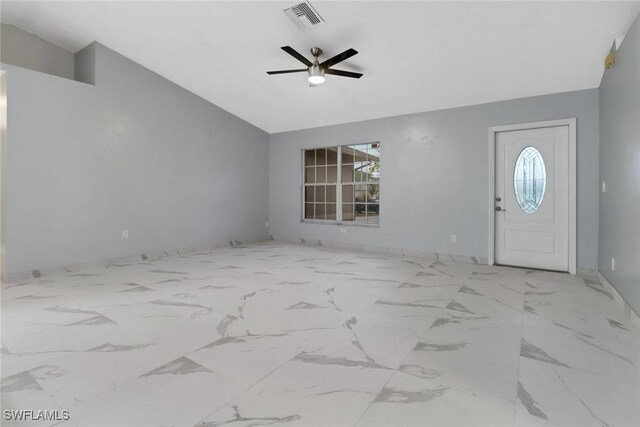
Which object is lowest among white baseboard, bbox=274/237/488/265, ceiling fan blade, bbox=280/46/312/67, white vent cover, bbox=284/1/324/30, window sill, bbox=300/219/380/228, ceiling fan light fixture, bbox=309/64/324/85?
white baseboard, bbox=274/237/488/265

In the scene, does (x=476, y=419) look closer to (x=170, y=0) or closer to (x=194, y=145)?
(x=170, y=0)

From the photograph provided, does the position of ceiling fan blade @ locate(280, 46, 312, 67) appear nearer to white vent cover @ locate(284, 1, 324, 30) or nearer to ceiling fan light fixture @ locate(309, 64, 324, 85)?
ceiling fan light fixture @ locate(309, 64, 324, 85)

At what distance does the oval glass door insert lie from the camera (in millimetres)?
4555

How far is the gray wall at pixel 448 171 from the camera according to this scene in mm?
4203

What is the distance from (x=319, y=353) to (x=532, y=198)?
411 centimetres

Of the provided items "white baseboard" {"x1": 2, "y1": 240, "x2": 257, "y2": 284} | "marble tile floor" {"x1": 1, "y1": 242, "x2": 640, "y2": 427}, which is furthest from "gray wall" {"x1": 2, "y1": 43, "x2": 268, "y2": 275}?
"marble tile floor" {"x1": 1, "y1": 242, "x2": 640, "y2": 427}

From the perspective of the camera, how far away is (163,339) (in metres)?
2.28

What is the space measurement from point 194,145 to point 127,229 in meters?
1.88

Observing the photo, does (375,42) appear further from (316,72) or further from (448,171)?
(448,171)

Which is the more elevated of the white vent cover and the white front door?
the white vent cover

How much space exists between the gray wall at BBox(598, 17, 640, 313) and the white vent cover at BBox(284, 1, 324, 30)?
280cm

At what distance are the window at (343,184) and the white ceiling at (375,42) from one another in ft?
3.85

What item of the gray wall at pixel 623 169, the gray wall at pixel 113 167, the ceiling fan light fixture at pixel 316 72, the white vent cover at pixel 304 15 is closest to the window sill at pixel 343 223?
the gray wall at pixel 113 167

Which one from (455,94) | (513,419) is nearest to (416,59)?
(455,94)
